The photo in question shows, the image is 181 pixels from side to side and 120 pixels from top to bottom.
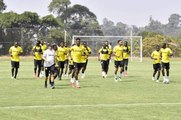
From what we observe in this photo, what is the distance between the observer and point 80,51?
22.1m

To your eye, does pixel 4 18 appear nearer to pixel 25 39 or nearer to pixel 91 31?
pixel 25 39

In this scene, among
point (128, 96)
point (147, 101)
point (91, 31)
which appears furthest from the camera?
point (91, 31)

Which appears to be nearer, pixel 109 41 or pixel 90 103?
pixel 90 103

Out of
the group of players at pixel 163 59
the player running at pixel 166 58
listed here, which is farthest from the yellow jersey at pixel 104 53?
the player running at pixel 166 58

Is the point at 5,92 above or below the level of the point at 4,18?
below

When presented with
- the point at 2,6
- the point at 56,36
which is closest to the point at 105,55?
the point at 56,36

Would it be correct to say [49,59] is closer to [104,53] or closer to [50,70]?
[50,70]

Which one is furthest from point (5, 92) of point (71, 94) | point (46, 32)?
point (46, 32)

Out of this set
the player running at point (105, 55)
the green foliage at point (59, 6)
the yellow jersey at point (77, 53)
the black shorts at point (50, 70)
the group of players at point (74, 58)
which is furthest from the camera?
the green foliage at point (59, 6)

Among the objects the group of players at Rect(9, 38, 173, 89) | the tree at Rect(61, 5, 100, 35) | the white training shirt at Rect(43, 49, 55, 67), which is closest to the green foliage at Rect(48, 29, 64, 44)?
the tree at Rect(61, 5, 100, 35)

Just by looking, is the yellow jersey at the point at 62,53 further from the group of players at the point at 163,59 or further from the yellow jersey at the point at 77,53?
the group of players at the point at 163,59

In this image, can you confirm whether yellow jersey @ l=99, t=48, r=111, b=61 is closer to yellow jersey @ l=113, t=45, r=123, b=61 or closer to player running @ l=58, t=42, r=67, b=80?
yellow jersey @ l=113, t=45, r=123, b=61

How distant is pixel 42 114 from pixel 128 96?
18.0ft

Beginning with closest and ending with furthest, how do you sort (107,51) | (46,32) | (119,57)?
(119,57), (107,51), (46,32)
